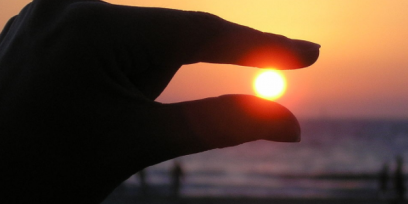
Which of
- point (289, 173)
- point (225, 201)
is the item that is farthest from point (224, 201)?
point (289, 173)

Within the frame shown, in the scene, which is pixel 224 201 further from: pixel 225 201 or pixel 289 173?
pixel 289 173

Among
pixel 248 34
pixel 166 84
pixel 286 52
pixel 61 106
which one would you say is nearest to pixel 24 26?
pixel 61 106

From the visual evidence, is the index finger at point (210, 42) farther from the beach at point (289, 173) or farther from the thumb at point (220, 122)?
the beach at point (289, 173)

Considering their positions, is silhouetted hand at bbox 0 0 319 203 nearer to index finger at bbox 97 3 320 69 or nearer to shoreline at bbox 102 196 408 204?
index finger at bbox 97 3 320 69

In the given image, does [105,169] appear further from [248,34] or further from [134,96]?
[248,34]

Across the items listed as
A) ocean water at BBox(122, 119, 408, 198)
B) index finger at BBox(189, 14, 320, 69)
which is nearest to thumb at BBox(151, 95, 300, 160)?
index finger at BBox(189, 14, 320, 69)

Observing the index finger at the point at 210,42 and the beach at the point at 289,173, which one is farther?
the beach at the point at 289,173

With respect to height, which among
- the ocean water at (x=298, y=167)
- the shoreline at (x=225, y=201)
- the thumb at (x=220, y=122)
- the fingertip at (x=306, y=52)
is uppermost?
the fingertip at (x=306, y=52)

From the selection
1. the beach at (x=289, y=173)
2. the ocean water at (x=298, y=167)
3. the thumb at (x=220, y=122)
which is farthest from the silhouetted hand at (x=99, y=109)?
the ocean water at (x=298, y=167)
